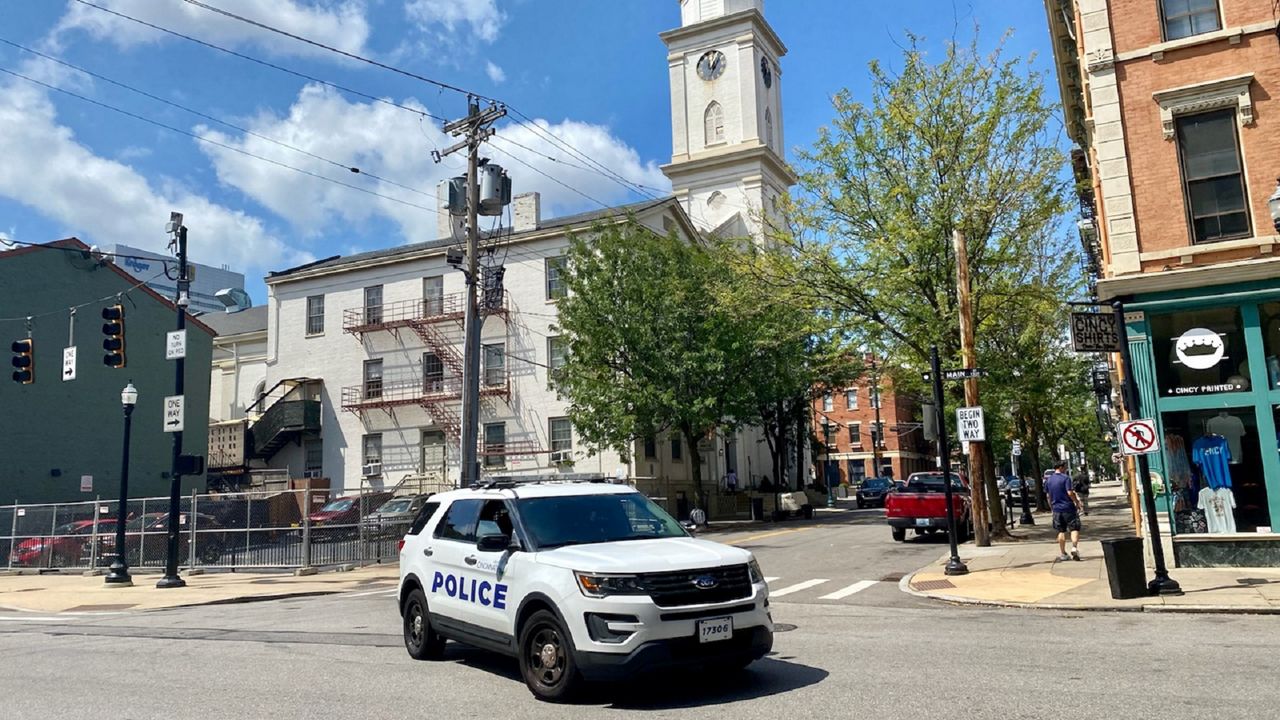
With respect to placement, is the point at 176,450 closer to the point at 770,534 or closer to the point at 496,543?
the point at 496,543

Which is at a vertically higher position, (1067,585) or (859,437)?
(859,437)

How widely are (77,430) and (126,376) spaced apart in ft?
10.5

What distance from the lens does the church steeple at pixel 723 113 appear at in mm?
60625

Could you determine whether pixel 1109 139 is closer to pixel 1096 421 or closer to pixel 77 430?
pixel 1096 421

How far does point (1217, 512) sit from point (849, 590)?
19.1 ft

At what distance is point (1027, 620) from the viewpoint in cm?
1107

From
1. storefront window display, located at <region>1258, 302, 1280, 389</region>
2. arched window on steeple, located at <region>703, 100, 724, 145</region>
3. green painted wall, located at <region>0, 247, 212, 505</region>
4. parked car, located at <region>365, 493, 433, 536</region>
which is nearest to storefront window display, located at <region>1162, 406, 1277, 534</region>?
storefront window display, located at <region>1258, 302, 1280, 389</region>

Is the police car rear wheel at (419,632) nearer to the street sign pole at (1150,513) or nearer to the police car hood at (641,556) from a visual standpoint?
the police car hood at (641,556)

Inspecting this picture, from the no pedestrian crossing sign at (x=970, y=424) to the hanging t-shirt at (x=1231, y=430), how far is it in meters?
3.67

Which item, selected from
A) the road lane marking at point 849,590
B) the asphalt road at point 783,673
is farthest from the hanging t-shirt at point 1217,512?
the road lane marking at point 849,590

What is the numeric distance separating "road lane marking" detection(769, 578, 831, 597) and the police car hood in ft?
23.8

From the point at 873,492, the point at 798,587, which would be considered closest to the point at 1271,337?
the point at 798,587

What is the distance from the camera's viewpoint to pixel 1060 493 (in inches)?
649

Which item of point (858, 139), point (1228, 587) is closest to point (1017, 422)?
point (858, 139)
